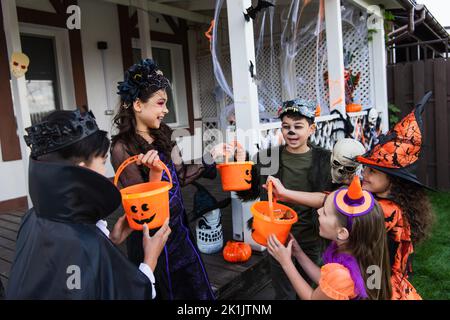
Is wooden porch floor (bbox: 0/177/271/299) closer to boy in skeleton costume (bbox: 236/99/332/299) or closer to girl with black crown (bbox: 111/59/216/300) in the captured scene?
boy in skeleton costume (bbox: 236/99/332/299)

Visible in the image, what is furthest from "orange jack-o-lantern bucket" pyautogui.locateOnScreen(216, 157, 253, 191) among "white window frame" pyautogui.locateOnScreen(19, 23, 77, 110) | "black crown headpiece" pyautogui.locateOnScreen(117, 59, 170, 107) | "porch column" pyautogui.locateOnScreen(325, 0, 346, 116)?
"white window frame" pyautogui.locateOnScreen(19, 23, 77, 110)

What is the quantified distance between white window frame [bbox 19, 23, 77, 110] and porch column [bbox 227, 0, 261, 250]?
3.38m

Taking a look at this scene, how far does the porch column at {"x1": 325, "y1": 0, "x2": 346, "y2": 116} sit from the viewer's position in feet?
14.6

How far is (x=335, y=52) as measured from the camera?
458cm

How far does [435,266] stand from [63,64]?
5408 mm

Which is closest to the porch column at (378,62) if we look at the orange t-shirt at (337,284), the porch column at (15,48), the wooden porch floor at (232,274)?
the wooden porch floor at (232,274)

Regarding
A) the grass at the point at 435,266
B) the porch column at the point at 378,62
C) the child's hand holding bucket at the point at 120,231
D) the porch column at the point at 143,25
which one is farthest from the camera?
the porch column at the point at 378,62

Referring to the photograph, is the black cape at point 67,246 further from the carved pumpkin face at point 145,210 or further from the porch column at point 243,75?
the porch column at point 243,75

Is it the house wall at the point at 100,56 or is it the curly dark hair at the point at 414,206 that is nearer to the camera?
the curly dark hair at the point at 414,206

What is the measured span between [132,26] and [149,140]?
5026 mm

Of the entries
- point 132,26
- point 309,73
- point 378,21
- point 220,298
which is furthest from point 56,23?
point 378,21

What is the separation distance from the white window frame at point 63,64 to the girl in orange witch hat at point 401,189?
15.7 feet

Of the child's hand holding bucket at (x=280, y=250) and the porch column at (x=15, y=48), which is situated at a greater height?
the porch column at (x=15, y=48)

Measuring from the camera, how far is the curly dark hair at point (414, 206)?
1.86 meters
